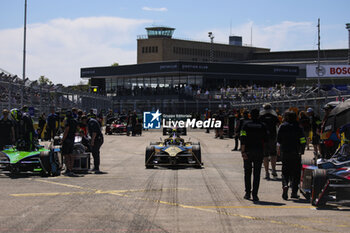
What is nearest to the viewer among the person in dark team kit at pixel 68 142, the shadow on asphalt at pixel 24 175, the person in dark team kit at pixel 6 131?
the shadow on asphalt at pixel 24 175

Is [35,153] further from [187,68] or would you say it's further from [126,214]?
[187,68]

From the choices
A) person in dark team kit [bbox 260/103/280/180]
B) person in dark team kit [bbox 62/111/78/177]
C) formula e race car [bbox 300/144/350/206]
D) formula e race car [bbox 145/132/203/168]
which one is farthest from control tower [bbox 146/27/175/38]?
formula e race car [bbox 300/144/350/206]

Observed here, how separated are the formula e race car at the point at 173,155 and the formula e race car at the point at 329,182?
650 cm

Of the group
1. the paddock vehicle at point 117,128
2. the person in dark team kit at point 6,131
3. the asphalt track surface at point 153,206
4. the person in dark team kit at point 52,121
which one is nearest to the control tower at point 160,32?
the paddock vehicle at point 117,128

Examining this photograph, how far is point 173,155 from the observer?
16.8 m

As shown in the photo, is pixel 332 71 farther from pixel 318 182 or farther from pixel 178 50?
pixel 318 182

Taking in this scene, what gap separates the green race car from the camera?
1477 cm

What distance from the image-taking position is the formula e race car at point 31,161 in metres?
14.8

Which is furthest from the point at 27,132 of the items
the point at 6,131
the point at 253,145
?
the point at 253,145

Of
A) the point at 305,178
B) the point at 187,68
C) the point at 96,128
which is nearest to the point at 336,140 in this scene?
the point at 305,178

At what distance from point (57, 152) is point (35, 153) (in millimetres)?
658

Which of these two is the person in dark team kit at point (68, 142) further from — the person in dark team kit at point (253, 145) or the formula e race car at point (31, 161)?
the person in dark team kit at point (253, 145)

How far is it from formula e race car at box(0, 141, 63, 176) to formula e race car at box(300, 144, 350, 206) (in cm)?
702

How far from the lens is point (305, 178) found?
36.4 ft
